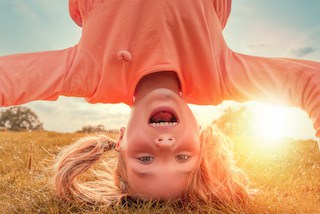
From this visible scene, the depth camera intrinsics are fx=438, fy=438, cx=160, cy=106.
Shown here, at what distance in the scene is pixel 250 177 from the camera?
5.02m

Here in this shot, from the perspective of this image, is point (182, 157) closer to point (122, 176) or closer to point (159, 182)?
point (159, 182)

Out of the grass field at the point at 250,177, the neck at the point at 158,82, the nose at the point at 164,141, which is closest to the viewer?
the nose at the point at 164,141

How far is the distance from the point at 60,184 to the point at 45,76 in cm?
120

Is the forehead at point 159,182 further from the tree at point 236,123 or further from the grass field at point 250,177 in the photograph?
the tree at point 236,123

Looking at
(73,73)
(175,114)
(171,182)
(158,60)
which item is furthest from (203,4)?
(171,182)

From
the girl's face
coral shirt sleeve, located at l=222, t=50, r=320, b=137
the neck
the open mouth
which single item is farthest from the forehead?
coral shirt sleeve, located at l=222, t=50, r=320, b=137

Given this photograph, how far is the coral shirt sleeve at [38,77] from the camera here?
3234mm

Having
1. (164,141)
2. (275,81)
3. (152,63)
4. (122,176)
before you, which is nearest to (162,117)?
(164,141)

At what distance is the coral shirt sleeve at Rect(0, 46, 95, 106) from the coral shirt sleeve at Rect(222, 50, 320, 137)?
4.05ft

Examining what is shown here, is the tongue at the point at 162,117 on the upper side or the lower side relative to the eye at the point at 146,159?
upper

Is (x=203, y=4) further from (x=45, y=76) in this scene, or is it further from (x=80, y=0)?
(x=45, y=76)

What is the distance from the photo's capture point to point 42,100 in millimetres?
3441

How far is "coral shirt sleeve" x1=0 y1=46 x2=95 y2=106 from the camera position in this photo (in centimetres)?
323

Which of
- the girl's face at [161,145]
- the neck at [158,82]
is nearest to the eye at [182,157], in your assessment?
the girl's face at [161,145]
